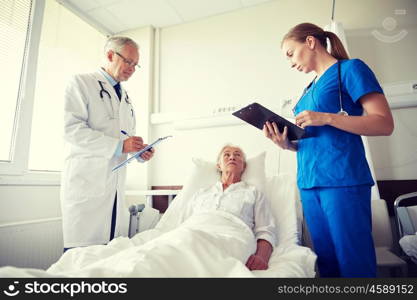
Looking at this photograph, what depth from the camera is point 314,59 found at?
44.0 inches

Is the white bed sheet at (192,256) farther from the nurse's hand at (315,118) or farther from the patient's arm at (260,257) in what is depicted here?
the nurse's hand at (315,118)

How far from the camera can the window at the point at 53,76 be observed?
7.07 ft

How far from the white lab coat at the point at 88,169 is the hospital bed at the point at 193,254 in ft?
0.68

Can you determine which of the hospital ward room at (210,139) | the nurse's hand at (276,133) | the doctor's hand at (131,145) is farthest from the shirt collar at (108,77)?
the nurse's hand at (276,133)

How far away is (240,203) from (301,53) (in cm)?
79

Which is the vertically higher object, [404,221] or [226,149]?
[226,149]

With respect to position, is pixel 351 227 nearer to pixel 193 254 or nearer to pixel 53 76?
pixel 193 254

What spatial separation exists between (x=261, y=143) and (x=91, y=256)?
5.49 ft

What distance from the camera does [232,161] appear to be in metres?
1.65

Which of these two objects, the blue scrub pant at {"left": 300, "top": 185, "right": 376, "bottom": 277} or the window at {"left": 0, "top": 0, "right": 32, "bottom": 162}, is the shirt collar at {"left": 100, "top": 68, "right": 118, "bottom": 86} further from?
the blue scrub pant at {"left": 300, "top": 185, "right": 376, "bottom": 277}

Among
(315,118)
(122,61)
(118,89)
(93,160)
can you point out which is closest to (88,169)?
(93,160)

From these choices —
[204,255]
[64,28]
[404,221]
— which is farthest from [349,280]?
[64,28]

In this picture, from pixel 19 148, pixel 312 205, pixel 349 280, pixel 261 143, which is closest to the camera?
pixel 349 280

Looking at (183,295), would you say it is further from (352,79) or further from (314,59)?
(314,59)
